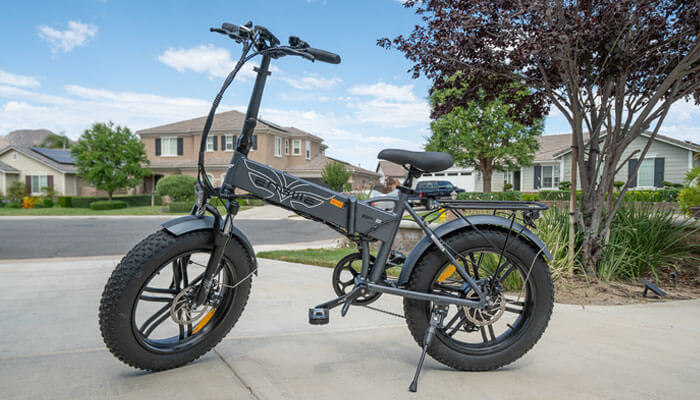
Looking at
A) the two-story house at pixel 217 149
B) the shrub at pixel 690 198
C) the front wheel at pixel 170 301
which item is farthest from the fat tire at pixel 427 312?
the two-story house at pixel 217 149

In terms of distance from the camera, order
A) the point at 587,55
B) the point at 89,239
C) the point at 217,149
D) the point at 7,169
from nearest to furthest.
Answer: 1. the point at 587,55
2. the point at 89,239
3. the point at 217,149
4. the point at 7,169

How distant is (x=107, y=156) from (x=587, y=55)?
30.0m

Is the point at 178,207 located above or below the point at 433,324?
below

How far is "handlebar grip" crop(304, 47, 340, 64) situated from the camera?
2438mm

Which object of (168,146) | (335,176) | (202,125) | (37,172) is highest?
(202,125)

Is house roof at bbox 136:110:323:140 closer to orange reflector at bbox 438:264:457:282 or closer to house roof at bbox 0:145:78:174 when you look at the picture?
house roof at bbox 0:145:78:174

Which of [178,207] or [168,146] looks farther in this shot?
[168,146]

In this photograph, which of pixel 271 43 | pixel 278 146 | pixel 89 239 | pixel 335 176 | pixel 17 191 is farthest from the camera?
pixel 278 146

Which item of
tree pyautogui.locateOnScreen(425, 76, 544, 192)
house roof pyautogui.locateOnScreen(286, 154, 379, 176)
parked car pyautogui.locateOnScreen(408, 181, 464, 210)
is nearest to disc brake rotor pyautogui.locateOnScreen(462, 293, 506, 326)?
parked car pyautogui.locateOnScreen(408, 181, 464, 210)

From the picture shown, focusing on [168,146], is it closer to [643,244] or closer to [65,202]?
[65,202]

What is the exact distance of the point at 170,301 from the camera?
2.37 m

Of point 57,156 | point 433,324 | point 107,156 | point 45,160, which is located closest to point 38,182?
point 45,160

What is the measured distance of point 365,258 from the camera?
2.46 metres

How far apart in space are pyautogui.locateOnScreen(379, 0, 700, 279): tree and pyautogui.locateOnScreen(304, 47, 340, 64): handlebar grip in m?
2.40
